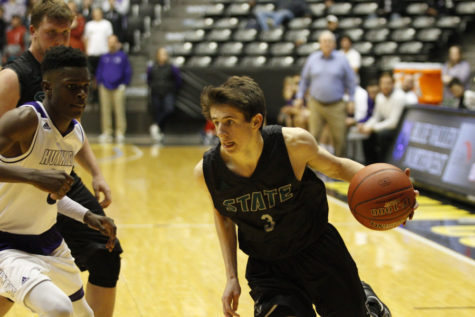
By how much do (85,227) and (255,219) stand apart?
960 millimetres

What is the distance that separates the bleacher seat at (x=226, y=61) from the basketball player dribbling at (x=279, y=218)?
12038mm

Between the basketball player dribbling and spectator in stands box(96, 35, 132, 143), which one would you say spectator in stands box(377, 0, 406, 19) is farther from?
the basketball player dribbling

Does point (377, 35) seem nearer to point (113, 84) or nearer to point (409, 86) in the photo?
point (409, 86)

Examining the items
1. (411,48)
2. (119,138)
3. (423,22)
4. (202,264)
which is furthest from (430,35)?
(202,264)

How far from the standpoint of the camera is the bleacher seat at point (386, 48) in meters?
14.6

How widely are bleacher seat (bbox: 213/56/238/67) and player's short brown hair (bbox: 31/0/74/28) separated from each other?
38.1 feet

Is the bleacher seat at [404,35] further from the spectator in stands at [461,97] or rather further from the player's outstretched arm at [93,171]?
the player's outstretched arm at [93,171]

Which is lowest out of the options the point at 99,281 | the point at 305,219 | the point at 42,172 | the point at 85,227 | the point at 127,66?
the point at 127,66

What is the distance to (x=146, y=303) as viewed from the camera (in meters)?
4.47

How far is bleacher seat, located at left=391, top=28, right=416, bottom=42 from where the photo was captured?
14742 millimetres

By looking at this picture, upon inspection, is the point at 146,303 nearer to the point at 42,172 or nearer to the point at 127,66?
the point at 42,172

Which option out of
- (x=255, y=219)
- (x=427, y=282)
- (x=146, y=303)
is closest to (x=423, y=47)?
(x=427, y=282)

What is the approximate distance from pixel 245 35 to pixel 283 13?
99cm

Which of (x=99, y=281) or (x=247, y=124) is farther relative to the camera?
(x=99, y=281)
